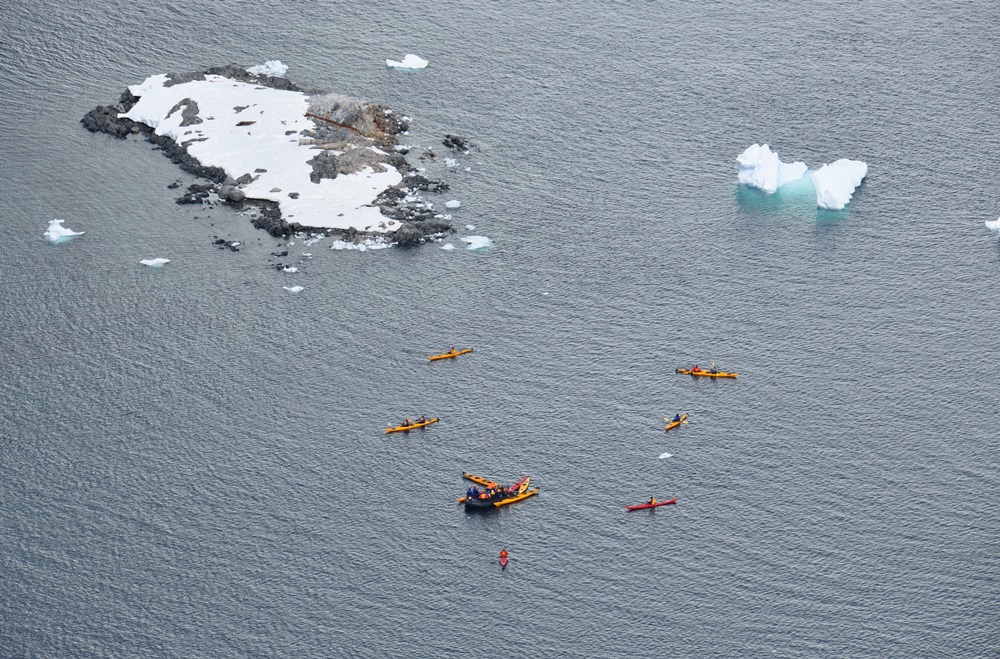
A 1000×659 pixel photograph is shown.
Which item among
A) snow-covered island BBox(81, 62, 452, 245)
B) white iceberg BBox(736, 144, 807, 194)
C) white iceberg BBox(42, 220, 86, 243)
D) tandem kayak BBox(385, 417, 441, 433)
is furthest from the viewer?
white iceberg BBox(736, 144, 807, 194)

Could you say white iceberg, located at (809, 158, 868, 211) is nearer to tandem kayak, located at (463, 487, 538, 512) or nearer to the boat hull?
the boat hull

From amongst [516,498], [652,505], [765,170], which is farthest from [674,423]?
[765,170]

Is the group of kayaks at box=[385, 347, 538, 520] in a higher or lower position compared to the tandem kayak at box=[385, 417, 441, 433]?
higher

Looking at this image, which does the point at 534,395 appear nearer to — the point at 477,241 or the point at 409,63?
the point at 477,241

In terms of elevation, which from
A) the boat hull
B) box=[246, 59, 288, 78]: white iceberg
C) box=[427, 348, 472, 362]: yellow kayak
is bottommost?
the boat hull

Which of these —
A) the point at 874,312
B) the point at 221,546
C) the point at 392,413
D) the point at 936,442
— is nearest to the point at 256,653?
the point at 221,546

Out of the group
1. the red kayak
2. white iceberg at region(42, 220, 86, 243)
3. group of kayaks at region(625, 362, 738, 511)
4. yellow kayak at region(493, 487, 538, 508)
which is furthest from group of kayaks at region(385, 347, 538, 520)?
white iceberg at region(42, 220, 86, 243)
